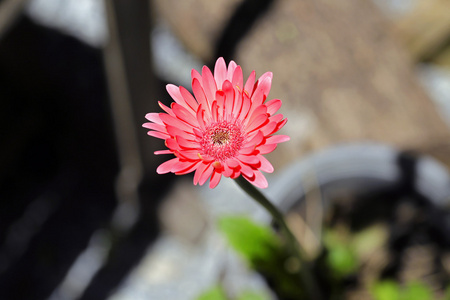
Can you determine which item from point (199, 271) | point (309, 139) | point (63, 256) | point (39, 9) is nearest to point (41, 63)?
point (39, 9)

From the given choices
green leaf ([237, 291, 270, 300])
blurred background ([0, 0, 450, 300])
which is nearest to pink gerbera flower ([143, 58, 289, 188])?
blurred background ([0, 0, 450, 300])

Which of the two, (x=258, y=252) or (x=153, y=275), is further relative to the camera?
(x=153, y=275)

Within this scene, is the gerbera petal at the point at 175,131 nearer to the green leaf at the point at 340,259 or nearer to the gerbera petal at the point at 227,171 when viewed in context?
the gerbera petal at the point at 227,171

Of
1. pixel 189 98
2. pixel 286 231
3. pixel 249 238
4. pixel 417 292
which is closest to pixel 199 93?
pixel 189 98

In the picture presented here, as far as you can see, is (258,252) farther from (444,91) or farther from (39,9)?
(39,9)

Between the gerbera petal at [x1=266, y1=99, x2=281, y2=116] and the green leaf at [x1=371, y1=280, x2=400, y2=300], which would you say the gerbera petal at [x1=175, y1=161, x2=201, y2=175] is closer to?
→ the gerbera petal at [x1=266, y1=99, x2=281, y2=116]

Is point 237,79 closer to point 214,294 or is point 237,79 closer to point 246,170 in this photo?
point 246,170
